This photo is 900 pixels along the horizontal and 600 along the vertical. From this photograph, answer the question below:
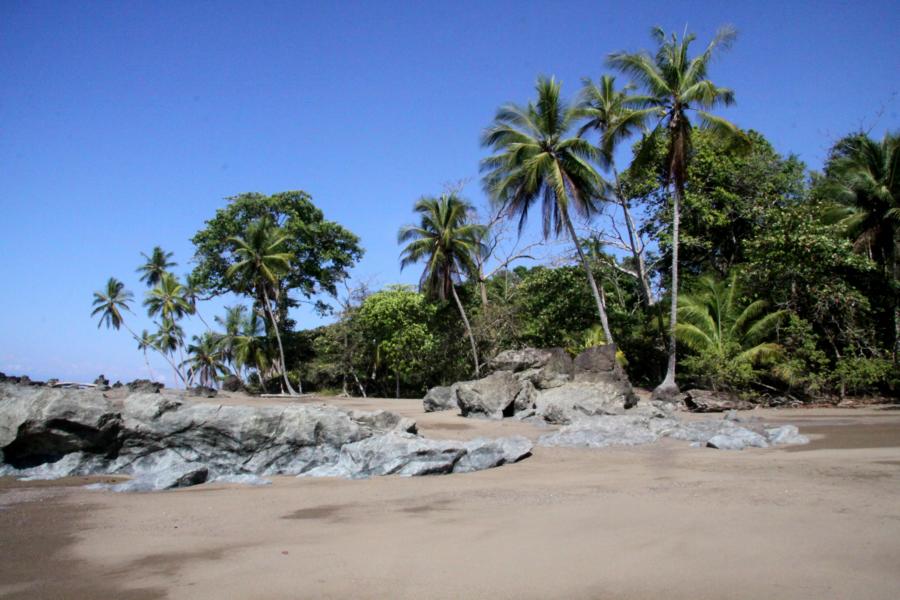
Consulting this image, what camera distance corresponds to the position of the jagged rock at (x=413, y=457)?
8508mm

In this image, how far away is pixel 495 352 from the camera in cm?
2839

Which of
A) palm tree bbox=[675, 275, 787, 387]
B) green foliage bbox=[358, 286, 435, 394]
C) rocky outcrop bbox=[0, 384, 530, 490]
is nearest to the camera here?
rocky outcrop bbox=[0, 384, 530, 490]

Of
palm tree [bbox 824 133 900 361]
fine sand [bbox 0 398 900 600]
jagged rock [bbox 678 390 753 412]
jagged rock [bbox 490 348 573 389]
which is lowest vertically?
fine sand [bbox 0 398 900 600]

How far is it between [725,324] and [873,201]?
6093 mm

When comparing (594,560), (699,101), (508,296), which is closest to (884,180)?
(699,101)

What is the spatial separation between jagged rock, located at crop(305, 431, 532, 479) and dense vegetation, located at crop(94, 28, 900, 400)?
12.2 m

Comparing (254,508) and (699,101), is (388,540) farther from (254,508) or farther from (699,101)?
(699,101)

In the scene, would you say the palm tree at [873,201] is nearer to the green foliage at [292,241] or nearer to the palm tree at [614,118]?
the palm tree at [614,118]

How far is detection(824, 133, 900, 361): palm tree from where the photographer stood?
750 inches

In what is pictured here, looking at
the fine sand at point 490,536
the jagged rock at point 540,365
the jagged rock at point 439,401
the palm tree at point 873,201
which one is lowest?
the fine sand at point 490,536

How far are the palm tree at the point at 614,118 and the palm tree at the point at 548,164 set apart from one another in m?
0.67

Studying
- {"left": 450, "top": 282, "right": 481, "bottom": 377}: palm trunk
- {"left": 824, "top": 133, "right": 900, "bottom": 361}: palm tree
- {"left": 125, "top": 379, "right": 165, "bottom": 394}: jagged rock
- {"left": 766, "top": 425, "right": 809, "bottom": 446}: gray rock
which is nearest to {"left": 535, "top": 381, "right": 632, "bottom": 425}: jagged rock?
{"left": 766, "top": 425, "right": 809, "bottom": 446}: gray rock

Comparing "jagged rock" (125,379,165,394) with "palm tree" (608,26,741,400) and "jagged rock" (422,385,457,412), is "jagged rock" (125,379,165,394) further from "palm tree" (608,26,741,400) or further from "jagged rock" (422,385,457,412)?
"palm tree" (608,26,741,400)

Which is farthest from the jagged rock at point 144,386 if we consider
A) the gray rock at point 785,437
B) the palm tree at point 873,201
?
the palm tree at point 873,201
